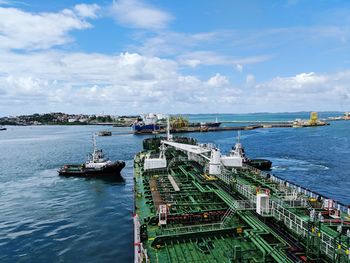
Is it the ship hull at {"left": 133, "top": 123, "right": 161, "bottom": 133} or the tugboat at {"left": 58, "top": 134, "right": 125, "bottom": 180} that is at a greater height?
the ship hull at {"left": 133, "top": 123, "right": 161, "bottom": 133}

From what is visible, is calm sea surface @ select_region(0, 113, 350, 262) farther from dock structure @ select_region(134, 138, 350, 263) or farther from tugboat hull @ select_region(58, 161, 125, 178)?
dock structure @ select_region(134, 138, 350, 263)

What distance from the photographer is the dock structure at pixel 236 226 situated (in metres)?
16.0

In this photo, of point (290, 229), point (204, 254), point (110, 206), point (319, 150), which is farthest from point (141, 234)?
point (319, 150)

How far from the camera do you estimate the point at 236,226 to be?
2100 cm

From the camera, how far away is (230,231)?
66.2 feet

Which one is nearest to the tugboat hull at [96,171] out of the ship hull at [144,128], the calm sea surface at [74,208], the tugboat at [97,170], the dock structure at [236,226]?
the tugboat at [97,170]

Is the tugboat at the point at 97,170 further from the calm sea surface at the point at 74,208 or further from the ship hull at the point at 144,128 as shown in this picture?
the ship hull at the point at 144,128

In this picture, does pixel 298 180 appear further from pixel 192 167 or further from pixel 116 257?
Result: pixel 116 257

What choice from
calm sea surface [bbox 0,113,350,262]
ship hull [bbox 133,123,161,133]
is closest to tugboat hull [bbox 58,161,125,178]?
calm sea surface [bbox 0,113,350,262]

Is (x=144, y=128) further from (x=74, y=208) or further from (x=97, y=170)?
(x=74, y=208)

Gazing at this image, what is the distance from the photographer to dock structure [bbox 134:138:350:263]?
15977mm

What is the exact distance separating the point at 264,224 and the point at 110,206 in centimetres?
2557

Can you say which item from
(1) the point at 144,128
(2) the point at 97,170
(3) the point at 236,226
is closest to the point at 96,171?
(2) the point at 97,170

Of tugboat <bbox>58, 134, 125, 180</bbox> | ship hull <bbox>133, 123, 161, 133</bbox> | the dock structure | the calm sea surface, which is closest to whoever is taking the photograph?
the dock structure
